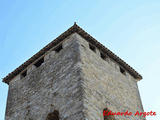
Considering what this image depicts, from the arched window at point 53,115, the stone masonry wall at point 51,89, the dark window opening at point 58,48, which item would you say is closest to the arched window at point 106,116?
the stone masonry wall at point 51,89

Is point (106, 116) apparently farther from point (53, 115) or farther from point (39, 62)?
point (39, 62)

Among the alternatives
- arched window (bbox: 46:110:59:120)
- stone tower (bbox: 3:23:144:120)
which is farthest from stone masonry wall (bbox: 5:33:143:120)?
arched window (bbox: 46:110:59:120)

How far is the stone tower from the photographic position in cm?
1233

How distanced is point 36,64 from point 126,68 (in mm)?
4947

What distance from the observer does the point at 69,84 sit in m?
13.0

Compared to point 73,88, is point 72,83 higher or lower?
higher

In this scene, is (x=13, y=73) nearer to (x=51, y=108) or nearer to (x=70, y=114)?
(x=51, y=108)

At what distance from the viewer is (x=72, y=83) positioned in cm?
1292

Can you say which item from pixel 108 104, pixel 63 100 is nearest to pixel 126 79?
pixel 108 104

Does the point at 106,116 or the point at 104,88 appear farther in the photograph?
the point at 104,88

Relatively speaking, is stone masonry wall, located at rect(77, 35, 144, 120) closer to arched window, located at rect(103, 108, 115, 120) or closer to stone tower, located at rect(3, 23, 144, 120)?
stone tower, located at rect(3, 23, 144, 120)

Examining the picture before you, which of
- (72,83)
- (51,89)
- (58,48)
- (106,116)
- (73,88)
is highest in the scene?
(58,48)

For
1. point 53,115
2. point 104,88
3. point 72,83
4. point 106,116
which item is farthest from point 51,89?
point 106,116

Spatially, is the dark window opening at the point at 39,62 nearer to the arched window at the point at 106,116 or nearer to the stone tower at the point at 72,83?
the stone tower at the point at 72,83
